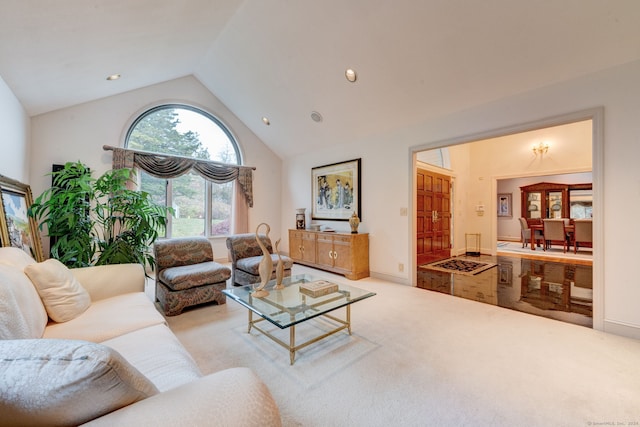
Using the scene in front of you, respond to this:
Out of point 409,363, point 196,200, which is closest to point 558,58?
point 409,363

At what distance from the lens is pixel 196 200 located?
17.9 ft

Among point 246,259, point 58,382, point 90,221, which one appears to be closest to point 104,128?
point 90,221

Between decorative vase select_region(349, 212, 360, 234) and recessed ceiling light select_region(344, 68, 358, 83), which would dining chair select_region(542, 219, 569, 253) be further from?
recessed ceiling light select_region(344, 68, 358, 83)

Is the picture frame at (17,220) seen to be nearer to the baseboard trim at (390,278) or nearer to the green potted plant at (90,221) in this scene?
the green potted plant at (90,221)

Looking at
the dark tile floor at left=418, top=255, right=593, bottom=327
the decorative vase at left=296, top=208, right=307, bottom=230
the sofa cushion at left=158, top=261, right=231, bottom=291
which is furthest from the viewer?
the decorative vase at left=296, top=208, right=307, bottom=230

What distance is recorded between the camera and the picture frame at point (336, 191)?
15.9ft

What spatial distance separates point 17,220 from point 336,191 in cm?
419

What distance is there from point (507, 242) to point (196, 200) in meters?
9.91

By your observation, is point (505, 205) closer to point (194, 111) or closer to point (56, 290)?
point (194, 111)

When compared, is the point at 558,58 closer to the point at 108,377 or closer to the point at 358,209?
the point at 358,209

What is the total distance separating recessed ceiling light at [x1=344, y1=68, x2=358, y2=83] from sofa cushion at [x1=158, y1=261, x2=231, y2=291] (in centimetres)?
298

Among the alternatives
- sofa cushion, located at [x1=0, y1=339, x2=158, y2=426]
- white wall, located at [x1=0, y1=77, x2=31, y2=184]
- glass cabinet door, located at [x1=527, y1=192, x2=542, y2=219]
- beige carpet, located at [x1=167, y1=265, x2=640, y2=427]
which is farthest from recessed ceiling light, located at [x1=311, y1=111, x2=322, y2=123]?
glass cabinet door, located at [x1=527, y1=192, x2=542, y2=219]

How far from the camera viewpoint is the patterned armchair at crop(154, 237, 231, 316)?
2971mm

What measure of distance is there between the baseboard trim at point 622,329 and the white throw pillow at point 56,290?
14.4 feet
